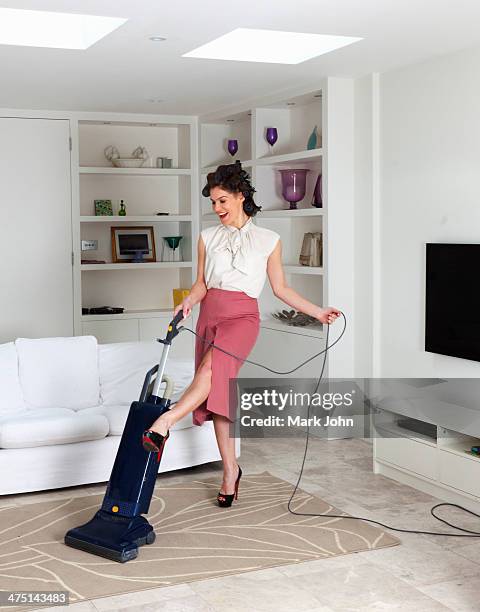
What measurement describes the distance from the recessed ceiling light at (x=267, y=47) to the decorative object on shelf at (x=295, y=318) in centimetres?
194

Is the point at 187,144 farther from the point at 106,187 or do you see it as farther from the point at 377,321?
the point at 377,321

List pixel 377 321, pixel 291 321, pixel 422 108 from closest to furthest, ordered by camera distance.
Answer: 1. pixel 422 108
2. pixel 377 321
3. pixel 291 321

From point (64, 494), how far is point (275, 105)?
132 inches

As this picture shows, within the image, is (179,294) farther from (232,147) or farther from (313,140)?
(313,140)

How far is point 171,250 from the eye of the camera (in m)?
7.80

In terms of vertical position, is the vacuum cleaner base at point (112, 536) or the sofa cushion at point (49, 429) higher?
the sofa cushion at point (49, 429)

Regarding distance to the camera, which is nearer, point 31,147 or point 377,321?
point 377,321

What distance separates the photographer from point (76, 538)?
3814 mm

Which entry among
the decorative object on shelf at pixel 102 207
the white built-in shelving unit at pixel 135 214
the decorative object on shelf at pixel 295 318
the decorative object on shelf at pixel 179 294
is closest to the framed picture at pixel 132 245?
the white built-in shelving unit at pixel 135 214

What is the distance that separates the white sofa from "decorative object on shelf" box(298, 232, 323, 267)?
125 cm

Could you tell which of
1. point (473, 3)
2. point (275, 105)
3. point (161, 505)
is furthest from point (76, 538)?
point (275, 105)

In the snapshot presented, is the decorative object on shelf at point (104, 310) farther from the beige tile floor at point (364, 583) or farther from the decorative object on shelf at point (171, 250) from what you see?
the beige tile floor at point (364, 583)

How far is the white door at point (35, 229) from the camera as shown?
695 cm

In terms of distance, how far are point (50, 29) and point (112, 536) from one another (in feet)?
8.93
